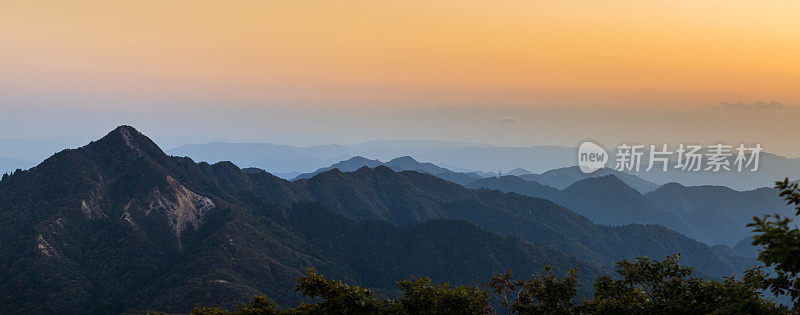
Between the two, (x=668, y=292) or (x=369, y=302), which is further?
(x=668, y=292)

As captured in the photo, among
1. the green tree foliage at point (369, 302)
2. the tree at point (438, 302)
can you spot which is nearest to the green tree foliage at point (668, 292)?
the tree at point (438, 302)

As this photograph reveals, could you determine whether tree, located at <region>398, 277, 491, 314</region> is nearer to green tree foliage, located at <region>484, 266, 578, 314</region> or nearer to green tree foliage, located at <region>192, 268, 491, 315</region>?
green tree foliage, located at <region>192, 268, 491, 315</region>

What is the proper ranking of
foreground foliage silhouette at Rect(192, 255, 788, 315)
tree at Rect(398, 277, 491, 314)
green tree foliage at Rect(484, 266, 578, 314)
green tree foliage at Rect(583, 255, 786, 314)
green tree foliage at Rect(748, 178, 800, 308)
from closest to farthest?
green tree foliage at Rect(748, 178, 800, 308)
green tree foliage at Rect(583, 255, 786, 314)
foreground foliage silhouette at Rect(192, 255, 788, 315)
tree at Rect(398, 277, 491, 314)
green tree foliage at Rect(484, 266, 578, 314)

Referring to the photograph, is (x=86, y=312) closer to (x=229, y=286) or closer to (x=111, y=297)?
(x=111, y=297)

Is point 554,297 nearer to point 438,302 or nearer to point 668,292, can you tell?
point 668,292

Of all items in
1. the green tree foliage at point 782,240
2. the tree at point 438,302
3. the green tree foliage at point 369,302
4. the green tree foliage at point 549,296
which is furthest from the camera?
the green tree foliage at point 549,296

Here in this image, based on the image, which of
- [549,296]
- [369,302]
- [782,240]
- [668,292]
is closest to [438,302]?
[369,302]

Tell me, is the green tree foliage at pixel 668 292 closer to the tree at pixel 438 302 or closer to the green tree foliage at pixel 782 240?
the green tree foliage at pixel 782 240

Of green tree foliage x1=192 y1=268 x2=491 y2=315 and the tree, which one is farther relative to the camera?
the tree

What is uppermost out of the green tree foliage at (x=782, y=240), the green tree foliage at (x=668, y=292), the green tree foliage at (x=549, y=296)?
the green tree foliage at (x=782, y=240)

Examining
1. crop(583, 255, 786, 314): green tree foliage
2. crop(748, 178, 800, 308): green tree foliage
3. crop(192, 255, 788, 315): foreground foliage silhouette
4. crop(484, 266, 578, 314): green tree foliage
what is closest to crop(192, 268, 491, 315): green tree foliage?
crop(192, 255, 788, 315): foreground foliage silhouette

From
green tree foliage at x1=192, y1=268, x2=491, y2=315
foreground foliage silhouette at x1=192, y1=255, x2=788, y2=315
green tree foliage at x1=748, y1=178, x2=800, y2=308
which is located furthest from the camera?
green tree foliage at x1=192, y1=268, x2=491, y2=315

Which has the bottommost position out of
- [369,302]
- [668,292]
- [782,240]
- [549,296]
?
[549,296]

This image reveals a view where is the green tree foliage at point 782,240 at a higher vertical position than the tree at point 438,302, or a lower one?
higher
